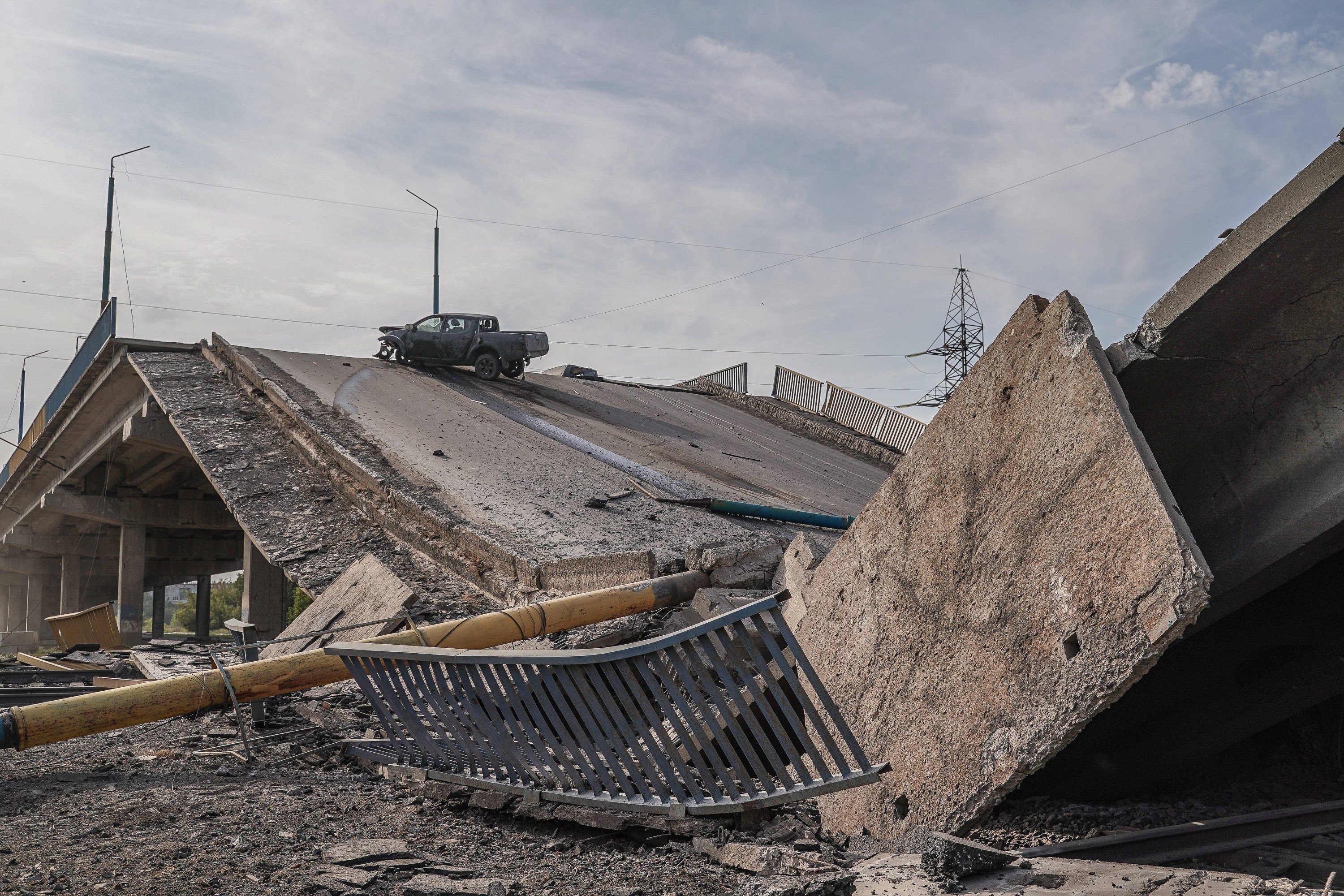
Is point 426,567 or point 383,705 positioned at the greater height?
point 426,567

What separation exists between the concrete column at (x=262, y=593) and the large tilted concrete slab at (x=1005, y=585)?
13676mm

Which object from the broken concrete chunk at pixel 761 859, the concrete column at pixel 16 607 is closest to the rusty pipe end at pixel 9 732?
the broken concrete chunk at pixel 761 859

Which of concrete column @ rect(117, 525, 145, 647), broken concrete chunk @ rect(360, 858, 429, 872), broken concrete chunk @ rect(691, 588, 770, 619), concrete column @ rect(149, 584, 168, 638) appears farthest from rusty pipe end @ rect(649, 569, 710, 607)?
concrete column @ rect(149, 584, 168, 638)

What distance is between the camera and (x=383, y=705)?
17.4 feet

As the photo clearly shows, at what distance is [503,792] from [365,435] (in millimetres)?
9723

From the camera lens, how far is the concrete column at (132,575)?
2252 centimetres

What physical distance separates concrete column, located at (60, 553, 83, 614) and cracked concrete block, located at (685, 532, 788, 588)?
2733 centimetres

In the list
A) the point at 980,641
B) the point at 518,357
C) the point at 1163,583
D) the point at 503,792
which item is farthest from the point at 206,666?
the point at 518,357

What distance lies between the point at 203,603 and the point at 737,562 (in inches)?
1316

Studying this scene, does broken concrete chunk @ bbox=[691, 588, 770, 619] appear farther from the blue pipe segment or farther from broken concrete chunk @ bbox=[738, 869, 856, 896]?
the blue pipe segment

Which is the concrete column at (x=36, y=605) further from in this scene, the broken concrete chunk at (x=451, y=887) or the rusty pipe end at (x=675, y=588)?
the broken concrete chunk at (x=451, y=887)

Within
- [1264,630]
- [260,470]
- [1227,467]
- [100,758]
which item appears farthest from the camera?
[260,470]

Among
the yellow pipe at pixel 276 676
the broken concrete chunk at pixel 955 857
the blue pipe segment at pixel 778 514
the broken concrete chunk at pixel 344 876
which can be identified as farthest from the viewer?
the blue pipe segment at pixel 778 514

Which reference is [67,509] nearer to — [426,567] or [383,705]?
[426,567]
